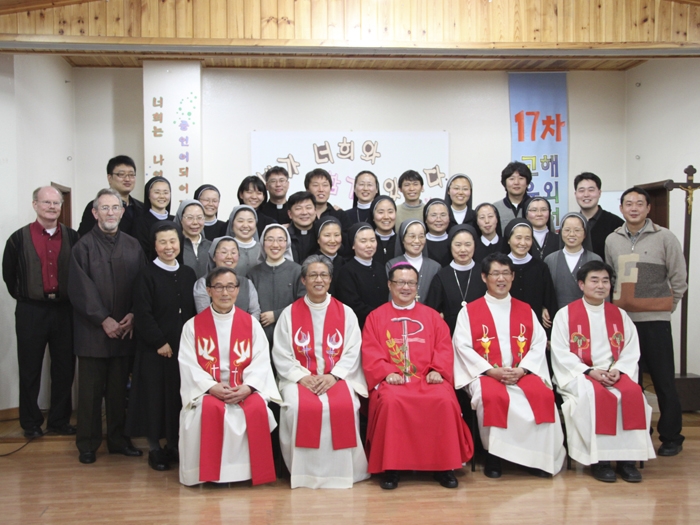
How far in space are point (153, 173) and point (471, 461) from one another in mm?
4397

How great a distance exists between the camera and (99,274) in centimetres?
440

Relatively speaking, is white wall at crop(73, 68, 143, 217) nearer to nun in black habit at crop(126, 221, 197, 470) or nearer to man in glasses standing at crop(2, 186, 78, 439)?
man in glasses standing at crop(2, 186, 78, 439)

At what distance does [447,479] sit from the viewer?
13.0 feet

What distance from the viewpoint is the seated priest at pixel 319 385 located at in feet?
13.1

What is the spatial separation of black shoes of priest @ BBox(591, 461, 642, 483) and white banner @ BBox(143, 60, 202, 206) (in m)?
4.68

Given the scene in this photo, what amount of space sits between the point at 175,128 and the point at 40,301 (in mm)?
2739

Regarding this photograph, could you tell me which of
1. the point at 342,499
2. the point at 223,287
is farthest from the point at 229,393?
the point at 342,499

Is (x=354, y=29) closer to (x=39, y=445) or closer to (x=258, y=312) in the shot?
(x=258, y=312)

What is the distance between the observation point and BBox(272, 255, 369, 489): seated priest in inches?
158

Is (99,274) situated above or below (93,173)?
below

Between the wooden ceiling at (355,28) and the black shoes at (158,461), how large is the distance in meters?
2.80

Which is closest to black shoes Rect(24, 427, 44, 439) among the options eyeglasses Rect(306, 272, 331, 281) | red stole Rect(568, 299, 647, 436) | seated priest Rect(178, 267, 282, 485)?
seated priest Rect(178, 267, 282, 485)

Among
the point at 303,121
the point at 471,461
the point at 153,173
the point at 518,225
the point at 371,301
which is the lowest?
the point at 471,461

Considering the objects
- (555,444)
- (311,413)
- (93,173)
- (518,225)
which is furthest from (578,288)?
(93,173)
